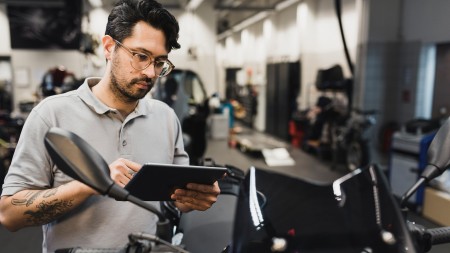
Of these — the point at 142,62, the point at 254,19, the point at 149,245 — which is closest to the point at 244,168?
the point at 142,62

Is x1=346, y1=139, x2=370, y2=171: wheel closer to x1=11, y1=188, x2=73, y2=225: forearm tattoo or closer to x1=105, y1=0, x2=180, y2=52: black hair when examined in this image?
x1=105, y1=0, x2=180, y2=52: black hair

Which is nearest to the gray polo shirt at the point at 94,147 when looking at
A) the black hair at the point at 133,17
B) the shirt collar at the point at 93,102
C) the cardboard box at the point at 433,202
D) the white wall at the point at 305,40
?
the shirt collar at the point at 93,102

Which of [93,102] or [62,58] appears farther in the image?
[62,58]

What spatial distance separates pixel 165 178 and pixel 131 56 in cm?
42

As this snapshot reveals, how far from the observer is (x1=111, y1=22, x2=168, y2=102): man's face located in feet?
3.29

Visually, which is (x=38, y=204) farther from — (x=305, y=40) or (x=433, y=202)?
(x=305, y=40)

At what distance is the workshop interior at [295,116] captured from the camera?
29.9 inches

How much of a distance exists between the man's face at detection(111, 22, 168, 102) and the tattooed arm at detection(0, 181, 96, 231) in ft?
1.04

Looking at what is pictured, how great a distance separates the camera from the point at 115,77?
108cm

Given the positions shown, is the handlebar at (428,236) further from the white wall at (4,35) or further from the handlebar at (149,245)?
the white wall at (4,35)

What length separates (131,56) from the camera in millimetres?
1012

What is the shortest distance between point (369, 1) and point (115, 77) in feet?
19.1

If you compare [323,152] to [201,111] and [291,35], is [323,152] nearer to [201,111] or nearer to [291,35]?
[201,111]

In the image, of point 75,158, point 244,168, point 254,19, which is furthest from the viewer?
point 254,19
